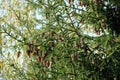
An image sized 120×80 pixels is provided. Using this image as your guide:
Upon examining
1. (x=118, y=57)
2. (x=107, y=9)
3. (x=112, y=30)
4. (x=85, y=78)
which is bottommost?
(x=85, y=78)

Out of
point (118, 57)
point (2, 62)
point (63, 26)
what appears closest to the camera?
point (118, 57)

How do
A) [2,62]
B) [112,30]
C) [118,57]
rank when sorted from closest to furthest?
[118,57]
[112,30]
[2,62]

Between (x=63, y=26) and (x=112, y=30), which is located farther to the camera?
(x=112, y=30)

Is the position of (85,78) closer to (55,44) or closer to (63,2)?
(55,44)

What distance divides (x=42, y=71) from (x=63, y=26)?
Answer: 3.79 feet

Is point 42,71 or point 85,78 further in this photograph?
point 42,71

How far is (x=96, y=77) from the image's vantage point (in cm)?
561

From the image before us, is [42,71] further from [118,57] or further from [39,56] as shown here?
[118,57]

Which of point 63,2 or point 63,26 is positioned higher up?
point 63,2

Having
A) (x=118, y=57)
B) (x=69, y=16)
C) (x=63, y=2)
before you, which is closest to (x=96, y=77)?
(x=118, y=57)

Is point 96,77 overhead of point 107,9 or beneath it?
beneath

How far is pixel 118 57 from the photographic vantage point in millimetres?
5512

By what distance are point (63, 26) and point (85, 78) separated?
4.03ft

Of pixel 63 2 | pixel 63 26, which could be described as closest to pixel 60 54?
pixel 63 26
